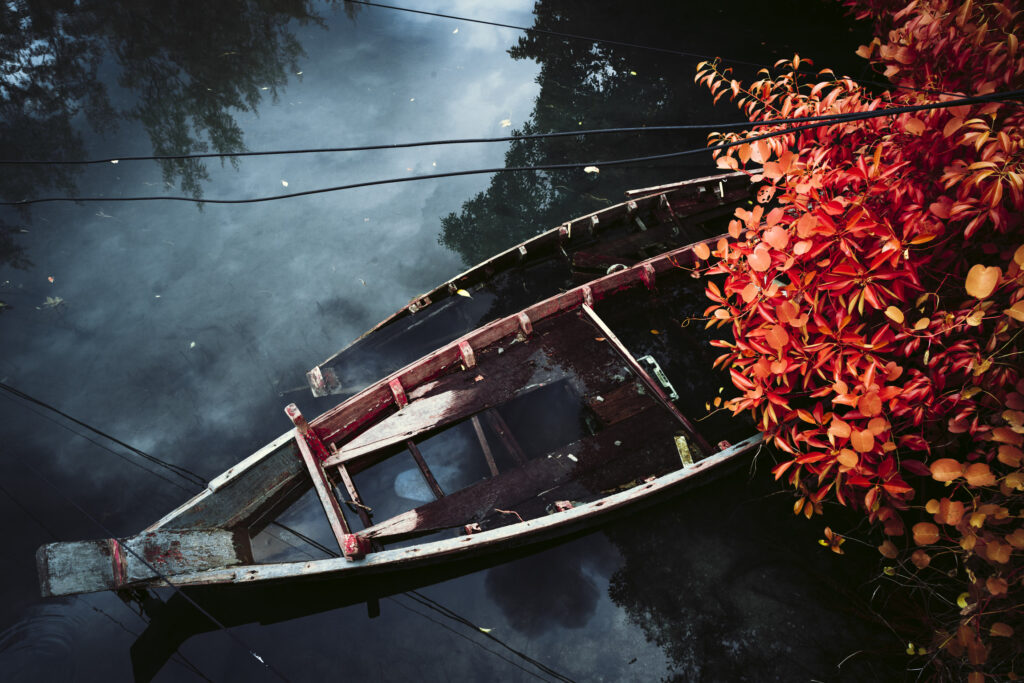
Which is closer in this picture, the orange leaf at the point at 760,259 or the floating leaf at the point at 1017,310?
the floating leaf at the point at 1017,310

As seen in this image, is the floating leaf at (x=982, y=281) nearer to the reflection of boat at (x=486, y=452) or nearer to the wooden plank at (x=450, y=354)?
the reflection of boat at (x=486, y=452)

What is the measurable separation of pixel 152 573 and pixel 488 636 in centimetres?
390

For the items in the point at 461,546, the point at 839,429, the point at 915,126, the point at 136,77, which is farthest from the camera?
the point at 136,77

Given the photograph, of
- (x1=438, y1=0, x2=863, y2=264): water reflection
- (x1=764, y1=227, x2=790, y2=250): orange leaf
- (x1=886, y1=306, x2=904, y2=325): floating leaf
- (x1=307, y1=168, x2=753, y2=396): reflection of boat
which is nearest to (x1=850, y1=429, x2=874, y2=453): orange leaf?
(x1=886, y1=306, x2=904, y2=325): floating leaf

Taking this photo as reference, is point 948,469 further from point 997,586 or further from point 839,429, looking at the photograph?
point 997,586

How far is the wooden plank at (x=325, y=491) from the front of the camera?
5.71 m

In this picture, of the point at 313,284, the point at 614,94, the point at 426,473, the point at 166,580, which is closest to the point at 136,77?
the point at 313,284

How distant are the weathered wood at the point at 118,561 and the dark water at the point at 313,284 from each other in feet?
3.41

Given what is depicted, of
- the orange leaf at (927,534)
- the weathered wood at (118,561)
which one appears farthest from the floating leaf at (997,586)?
the weathered wood at (118,561)

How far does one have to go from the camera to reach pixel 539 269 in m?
9.45

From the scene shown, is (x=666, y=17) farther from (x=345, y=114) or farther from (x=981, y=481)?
(x=981, y=481)

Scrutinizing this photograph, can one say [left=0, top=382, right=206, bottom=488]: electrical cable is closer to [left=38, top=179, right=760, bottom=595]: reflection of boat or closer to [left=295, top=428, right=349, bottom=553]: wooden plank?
[left=38, top=179, right=760, bottom=595]: reflection of boat

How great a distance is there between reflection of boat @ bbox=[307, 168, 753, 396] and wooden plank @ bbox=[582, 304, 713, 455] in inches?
70.1

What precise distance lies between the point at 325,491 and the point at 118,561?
89.1 inches
